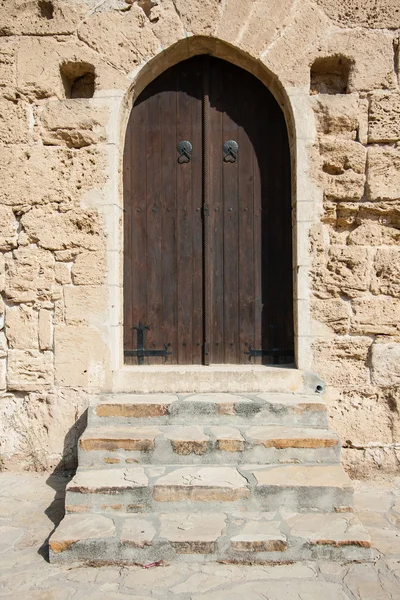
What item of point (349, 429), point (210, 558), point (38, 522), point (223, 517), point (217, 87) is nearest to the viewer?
point (210, 558)

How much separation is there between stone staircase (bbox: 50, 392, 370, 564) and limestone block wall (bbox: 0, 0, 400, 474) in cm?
50

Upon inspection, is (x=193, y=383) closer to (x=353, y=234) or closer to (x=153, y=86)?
(x=353, y=234)

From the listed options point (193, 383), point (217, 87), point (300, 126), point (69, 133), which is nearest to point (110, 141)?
point (69, 133)

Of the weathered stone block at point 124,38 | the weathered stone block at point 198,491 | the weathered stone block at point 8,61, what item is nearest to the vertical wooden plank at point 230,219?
the weathered stone block at point 124,38

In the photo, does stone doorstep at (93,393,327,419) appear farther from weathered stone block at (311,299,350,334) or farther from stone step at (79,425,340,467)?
weathered stone block at (311,299,350,334)

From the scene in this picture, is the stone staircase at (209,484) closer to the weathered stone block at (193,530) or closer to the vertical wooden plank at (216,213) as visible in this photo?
the weathered stone block at (193,530)

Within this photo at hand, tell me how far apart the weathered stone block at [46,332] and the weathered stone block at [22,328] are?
0.04 meters

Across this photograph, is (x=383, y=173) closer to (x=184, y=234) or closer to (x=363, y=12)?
(x=363, y=12)

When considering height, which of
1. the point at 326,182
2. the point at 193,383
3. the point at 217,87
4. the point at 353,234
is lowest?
the point at 193,383

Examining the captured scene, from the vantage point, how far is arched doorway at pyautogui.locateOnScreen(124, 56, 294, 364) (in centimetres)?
387

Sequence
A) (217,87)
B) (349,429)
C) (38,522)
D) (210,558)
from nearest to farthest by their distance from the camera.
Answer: (210,558) → (38,522) → (349,429) → (217,87)

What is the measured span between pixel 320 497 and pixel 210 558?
2.18 ft

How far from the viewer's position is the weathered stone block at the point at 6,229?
143 inches

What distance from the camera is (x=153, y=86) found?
3.92 meters
